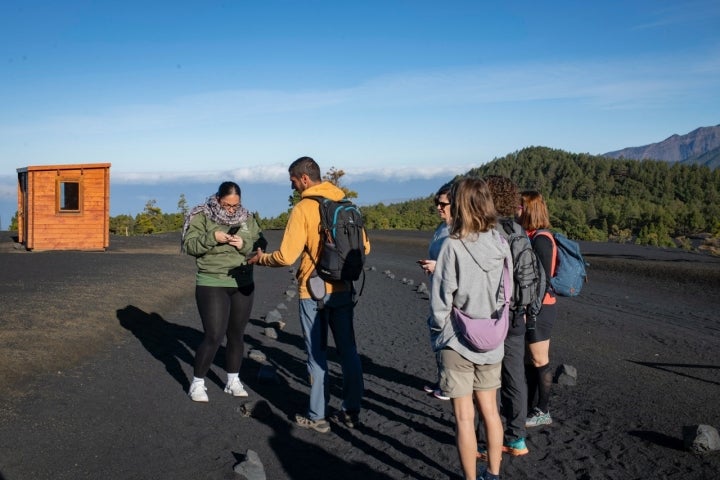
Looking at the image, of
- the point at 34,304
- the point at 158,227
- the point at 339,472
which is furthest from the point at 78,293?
the point at 158,227

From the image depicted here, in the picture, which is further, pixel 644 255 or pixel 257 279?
pixel 644 255

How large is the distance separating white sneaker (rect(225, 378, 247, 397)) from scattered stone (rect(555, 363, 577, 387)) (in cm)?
313

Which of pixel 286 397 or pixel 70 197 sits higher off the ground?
pixel 70 197

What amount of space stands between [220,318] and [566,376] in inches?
138

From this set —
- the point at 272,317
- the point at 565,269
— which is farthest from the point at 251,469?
the point at 272,317

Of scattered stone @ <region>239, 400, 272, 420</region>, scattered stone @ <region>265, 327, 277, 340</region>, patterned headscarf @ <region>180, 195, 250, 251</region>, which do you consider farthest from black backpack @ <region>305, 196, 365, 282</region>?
scattered stone @ <region>265, 327, 277, 340</region>

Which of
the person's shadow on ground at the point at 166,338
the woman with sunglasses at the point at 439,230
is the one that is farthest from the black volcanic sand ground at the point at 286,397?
the woman with sunglasses at the point at 439,230

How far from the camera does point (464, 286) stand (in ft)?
11.9

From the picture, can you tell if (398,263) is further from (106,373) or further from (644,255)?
(106,373)

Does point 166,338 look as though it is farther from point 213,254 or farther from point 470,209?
point 470,209

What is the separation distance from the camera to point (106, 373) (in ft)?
22.3

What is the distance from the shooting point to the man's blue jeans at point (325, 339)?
16.1 feet

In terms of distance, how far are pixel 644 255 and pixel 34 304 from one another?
20160mm

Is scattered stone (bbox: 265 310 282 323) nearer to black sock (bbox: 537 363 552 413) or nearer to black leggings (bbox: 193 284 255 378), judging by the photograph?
black leggings (bbox: 193 284 255 378)
